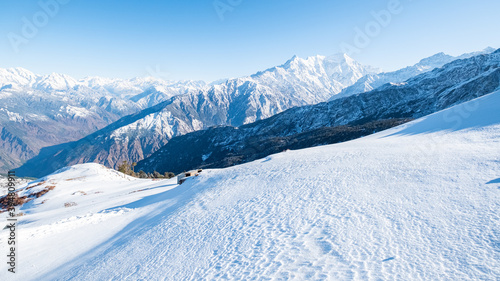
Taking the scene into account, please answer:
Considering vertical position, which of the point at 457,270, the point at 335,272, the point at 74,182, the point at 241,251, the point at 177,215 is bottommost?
the point at 457,270

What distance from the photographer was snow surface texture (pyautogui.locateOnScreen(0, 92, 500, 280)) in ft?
27.1

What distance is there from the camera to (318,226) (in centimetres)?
1084

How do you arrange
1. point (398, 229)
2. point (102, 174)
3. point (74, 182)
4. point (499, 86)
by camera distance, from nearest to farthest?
point (398, 229) → point (74, 182) → point (102, 174) → point (499, 86)

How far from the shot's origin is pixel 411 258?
26.2 feet

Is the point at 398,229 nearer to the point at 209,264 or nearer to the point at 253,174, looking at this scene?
the point at 209,264

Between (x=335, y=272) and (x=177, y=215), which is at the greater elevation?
(x=177, y=215)

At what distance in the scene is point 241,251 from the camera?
33.6 feet

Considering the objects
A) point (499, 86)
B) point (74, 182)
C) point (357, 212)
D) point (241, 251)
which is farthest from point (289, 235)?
point (499, 86)

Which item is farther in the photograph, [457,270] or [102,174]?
[102,174]

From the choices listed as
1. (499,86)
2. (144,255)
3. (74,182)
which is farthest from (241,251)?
(499,86)

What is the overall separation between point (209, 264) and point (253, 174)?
41.7 feet

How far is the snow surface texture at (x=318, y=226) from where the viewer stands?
826 cm

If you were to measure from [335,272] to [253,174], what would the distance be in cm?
1474

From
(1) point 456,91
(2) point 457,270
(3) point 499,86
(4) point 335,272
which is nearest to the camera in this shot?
(2) point 457,270
